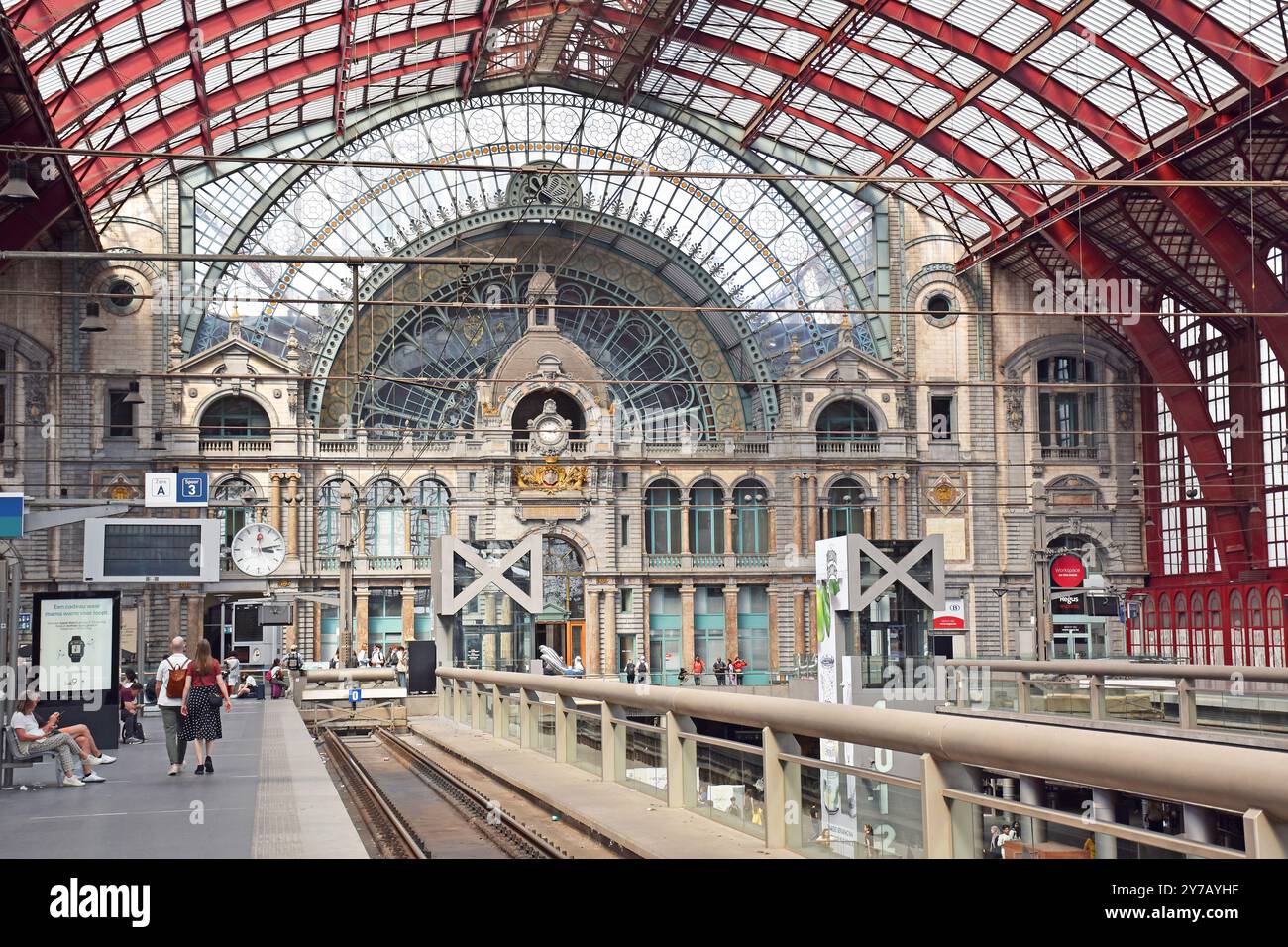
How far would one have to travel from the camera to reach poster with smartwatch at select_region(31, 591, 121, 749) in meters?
21.0

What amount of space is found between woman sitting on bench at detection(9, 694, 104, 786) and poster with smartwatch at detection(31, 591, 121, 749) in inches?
138

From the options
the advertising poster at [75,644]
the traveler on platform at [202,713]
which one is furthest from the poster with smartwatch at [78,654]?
the traveler on platform at [202,713]

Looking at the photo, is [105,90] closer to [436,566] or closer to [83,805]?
[436,566]

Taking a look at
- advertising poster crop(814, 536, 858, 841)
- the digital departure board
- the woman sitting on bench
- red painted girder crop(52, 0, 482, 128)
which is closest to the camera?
the woman sitting on bench

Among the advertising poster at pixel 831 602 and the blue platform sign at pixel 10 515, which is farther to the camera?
the advertising poster at pixel 831 602

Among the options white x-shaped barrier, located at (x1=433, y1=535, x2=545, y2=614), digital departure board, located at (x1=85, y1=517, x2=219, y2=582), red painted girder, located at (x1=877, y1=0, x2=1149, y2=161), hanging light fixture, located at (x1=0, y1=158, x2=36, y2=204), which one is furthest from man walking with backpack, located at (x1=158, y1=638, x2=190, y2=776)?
red painted girder, located at (x1=877, y1=0, x2=1149, y2=161)

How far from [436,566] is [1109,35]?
2639 centimetres

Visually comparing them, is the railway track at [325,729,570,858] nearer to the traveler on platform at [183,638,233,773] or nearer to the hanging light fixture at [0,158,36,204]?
the traveler on platform at [183,638,233,773]

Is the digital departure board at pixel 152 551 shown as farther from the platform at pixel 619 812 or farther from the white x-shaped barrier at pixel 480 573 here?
the platform at pixel 619 812

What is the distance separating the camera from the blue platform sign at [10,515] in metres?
25.9

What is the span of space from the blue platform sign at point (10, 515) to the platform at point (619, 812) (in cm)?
1105

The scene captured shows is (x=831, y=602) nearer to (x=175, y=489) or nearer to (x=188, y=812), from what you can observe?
(x=175, y=489)

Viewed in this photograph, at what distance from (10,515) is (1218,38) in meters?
33.0
